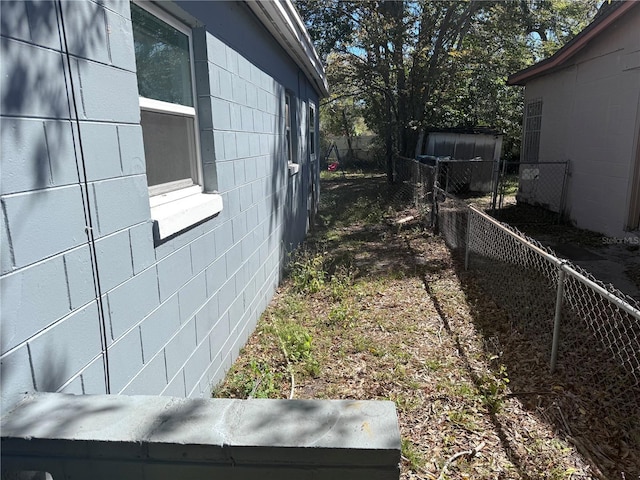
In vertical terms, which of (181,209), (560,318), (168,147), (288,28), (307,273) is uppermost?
(288,28)

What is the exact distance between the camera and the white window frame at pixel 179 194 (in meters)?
2.60

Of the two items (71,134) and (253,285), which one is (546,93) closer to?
(253,285)

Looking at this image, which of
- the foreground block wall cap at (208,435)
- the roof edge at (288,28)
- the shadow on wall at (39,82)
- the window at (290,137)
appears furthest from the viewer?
the window at (290,137)

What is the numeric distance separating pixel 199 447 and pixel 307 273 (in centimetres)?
480

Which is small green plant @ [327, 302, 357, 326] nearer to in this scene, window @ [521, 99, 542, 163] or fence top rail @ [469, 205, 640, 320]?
fence top rail @ [469, 205, 640, 320]

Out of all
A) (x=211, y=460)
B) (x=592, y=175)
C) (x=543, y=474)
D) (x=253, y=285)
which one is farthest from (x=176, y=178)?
(x=592, y=175)

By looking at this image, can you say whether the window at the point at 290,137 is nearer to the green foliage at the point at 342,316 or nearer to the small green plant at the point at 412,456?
the green foliage at the point at 342,316

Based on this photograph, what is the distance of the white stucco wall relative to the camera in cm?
733

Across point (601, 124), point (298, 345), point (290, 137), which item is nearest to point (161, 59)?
point (298, 345)

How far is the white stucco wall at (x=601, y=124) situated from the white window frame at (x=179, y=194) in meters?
7.06

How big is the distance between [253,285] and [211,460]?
3.35m

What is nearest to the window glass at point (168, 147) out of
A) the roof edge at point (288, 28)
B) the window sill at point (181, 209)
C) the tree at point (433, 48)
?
the window sill at point (181, 209)

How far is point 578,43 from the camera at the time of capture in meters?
8.48

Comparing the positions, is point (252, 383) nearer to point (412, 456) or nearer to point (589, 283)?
point (412, 456)
